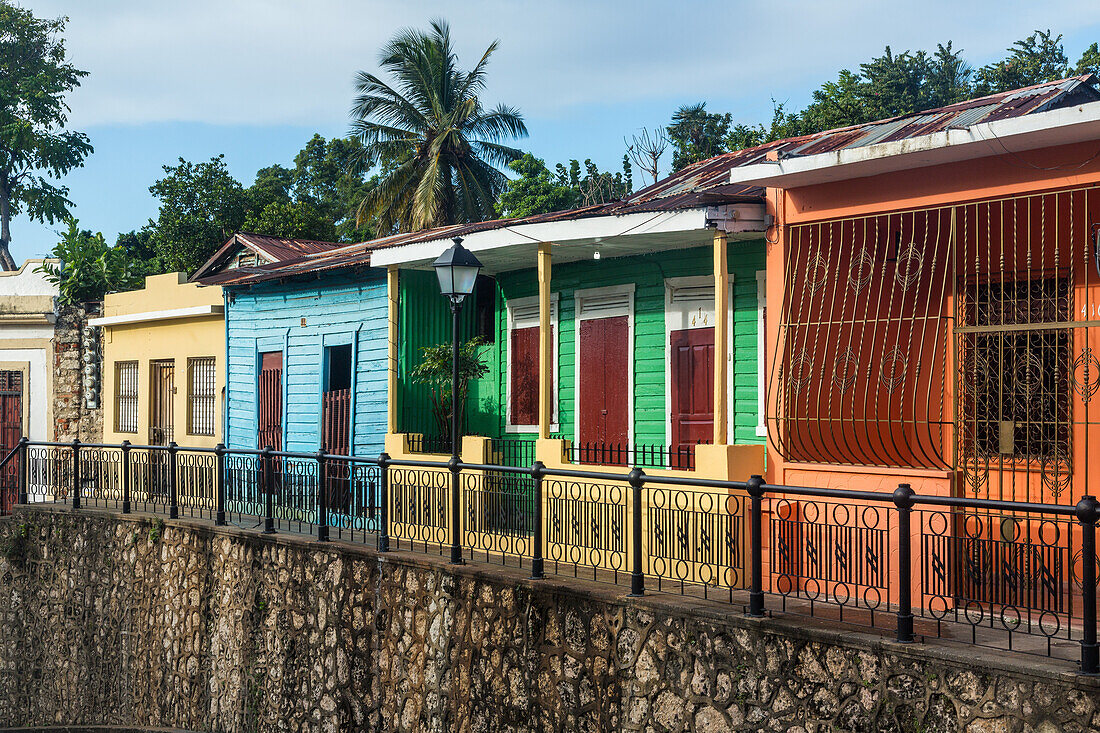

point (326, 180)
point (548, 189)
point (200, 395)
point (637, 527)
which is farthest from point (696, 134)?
point (637, 527)

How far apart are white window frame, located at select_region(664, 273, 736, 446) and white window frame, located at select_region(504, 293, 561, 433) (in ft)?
5.59

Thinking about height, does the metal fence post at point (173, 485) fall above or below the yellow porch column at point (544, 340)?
below

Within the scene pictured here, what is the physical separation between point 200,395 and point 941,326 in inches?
524

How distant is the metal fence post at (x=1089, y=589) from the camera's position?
586 cm

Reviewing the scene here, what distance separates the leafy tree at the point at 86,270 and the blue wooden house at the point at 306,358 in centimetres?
650

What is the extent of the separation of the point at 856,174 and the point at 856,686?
4229 millimetres

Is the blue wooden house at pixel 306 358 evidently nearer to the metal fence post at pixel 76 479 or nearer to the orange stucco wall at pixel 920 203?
the metal fence post at pixel 76 479

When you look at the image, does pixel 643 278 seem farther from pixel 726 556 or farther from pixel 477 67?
pixel 477 67

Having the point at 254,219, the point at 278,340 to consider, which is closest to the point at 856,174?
the point at 278,340

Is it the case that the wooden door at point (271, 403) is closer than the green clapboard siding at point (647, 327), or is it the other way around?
the green clapboard siding at point (647, 327)

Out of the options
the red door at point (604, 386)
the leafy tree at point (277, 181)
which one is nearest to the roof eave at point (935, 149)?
the red door at point (604, 386)

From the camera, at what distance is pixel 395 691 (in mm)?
10188

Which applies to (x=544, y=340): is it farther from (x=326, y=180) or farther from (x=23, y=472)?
(x=326, y=180)

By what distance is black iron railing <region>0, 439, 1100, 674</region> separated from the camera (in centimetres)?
685
